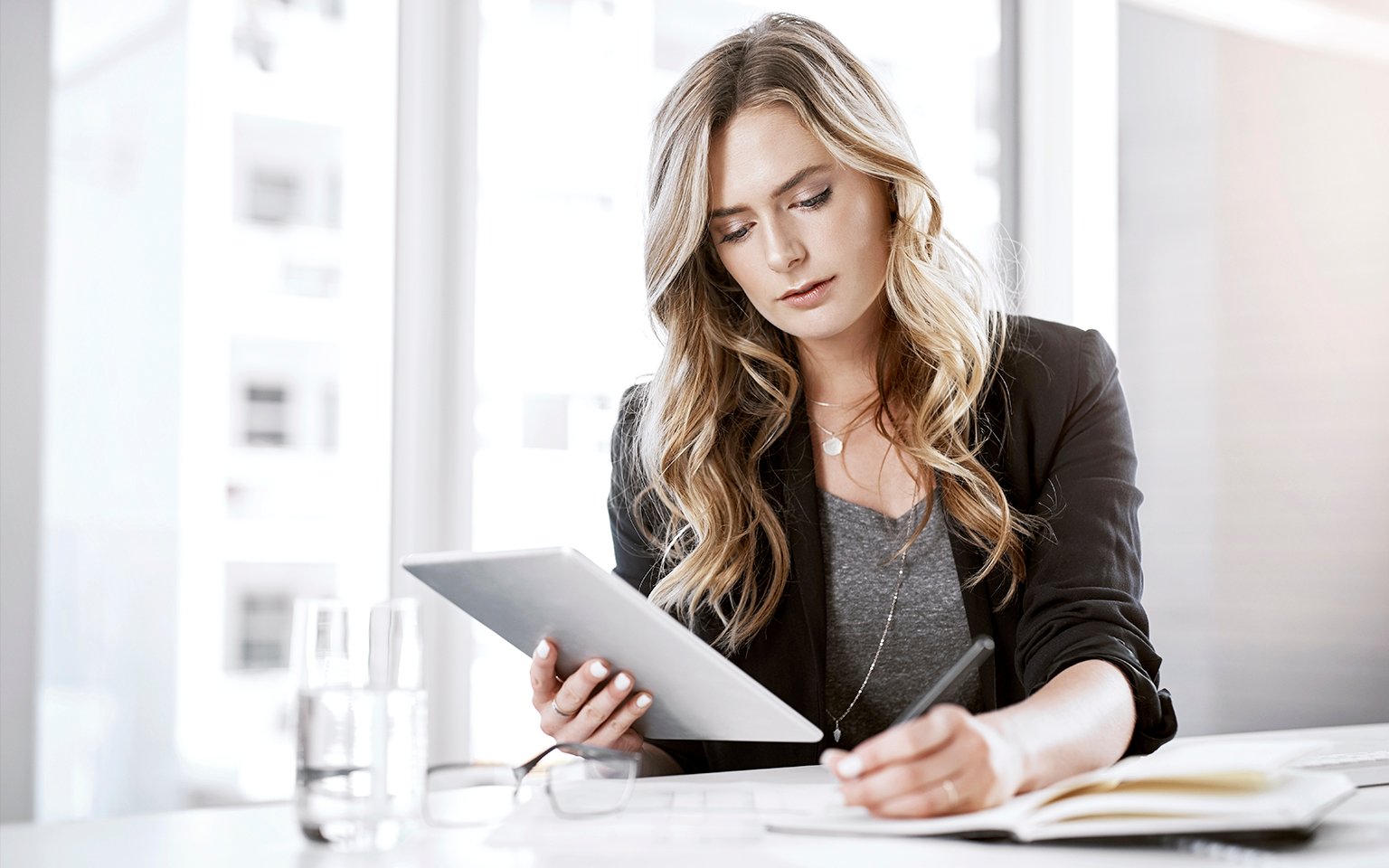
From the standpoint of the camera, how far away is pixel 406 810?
0.78 m

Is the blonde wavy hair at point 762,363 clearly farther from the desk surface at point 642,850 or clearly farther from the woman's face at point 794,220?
the desk surface at point 642,850

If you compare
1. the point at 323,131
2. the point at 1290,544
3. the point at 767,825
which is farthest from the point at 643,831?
the point at 1290,544

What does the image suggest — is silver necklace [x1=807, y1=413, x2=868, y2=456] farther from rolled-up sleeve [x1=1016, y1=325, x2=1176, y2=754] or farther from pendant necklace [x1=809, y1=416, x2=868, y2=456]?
rolled-up sleeve [x1=1016, y1=325, x2=1176, y2=754]

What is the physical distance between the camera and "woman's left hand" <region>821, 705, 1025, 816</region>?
0.80m

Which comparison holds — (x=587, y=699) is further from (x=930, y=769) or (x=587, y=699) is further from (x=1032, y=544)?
(x=1032, y=544)

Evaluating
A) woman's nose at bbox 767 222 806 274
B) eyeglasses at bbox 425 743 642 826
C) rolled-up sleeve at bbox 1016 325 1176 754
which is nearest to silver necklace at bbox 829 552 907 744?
rolled-up sleeve at bbox 1016 325 1176 754

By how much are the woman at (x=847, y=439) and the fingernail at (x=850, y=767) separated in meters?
0.63

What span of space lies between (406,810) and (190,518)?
154 cm

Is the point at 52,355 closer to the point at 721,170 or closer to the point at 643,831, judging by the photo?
the point at 721,170

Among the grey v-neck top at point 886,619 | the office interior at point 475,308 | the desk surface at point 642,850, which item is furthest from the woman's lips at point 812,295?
the desk surface at point 642,850

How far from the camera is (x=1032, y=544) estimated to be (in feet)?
5.02

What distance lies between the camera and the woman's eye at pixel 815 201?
158cm

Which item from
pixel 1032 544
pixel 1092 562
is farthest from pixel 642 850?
pixel 1032 544

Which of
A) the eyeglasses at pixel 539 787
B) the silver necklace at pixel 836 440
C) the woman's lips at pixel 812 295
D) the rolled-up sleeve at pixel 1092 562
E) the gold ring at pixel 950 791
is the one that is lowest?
the eyeglasses at pixel 539 787
